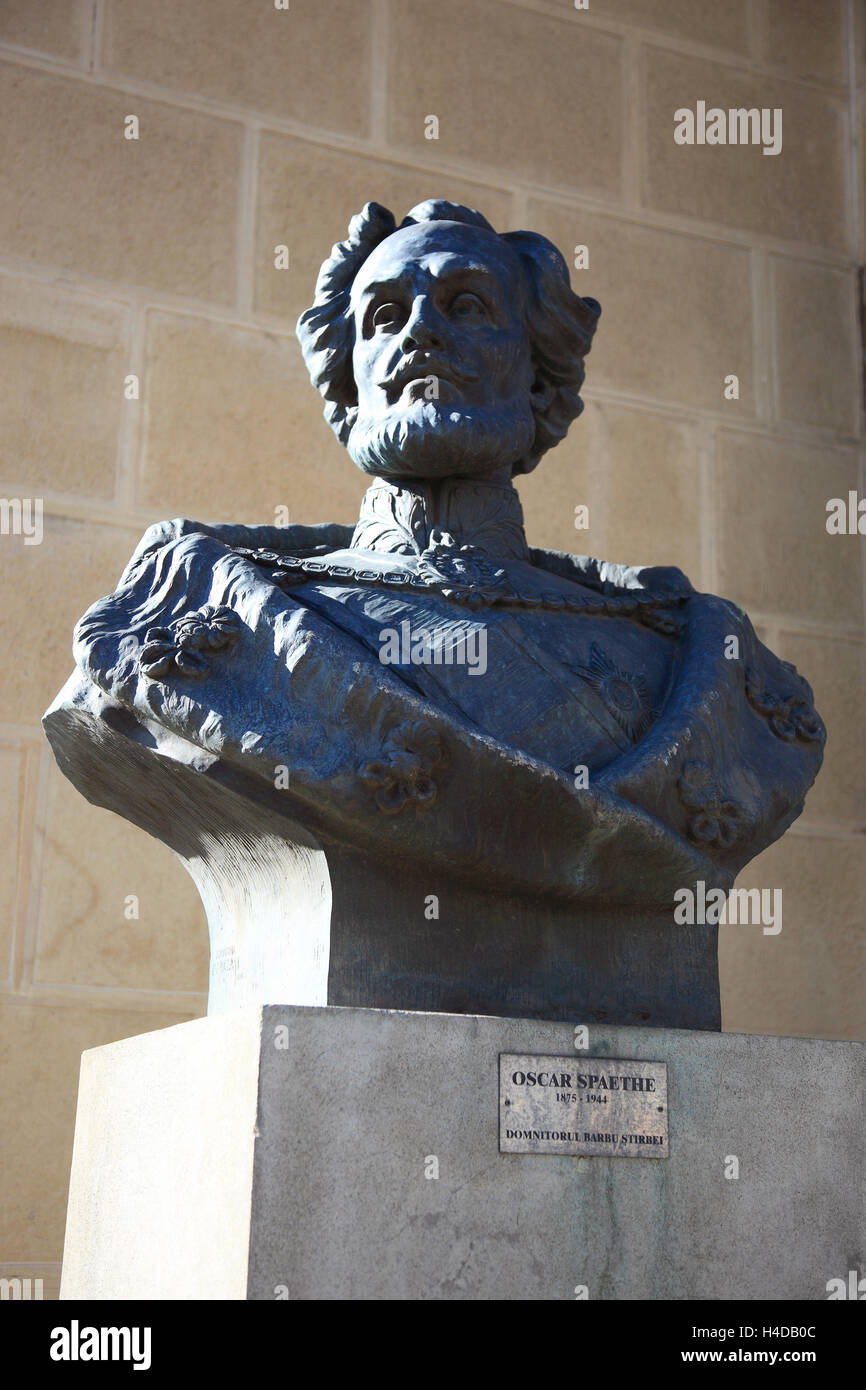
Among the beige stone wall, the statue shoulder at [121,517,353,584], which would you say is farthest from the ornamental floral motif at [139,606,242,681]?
the beige stone wall

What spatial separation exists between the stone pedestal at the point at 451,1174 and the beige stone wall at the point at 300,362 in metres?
1.77

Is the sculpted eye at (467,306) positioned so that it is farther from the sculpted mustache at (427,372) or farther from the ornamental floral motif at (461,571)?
the ornamental floral motif at (461,571)

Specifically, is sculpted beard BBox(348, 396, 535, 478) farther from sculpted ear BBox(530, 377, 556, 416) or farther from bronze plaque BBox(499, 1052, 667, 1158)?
bronze plaque BBox(499, 1052, 667, 1158)

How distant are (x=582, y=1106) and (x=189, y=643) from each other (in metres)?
0.89

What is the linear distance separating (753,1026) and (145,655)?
9.96 ft

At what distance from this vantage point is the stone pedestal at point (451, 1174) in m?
2.40

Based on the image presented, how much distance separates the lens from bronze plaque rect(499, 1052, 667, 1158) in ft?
8.32

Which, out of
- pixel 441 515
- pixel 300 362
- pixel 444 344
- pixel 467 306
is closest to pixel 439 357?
pixel 444 344

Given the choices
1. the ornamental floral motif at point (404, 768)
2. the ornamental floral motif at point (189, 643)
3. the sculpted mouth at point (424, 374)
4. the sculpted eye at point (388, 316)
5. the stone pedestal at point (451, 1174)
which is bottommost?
the stone pedestal at point (451, 1174)

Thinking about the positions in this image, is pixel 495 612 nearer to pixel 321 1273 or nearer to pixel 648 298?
pixel 321 1273

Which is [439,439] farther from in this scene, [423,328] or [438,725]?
[438,725]

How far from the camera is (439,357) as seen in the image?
3.11 m

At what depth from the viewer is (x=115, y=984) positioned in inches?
178

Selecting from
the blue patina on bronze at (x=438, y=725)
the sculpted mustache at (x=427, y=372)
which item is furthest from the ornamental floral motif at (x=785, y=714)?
the sculpted mustache at (x=427, y=372)
